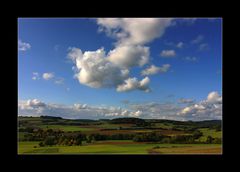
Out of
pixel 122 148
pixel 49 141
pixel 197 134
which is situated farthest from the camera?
pixel 197 134

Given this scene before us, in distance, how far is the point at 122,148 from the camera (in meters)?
2.44

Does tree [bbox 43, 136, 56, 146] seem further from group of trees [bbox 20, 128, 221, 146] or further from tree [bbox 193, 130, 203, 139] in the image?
tree [bbox 193, 130, 203, 139]

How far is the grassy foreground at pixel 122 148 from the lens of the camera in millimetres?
2218

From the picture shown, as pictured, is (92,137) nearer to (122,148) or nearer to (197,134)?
(122,148)

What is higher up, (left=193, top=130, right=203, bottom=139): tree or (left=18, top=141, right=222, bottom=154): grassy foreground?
(left=193, top=130, right=203, bottom=139): tree

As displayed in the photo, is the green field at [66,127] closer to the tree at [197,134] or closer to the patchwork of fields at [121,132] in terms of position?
the patchwork of fields at [121,132]

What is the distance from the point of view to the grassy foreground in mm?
2218

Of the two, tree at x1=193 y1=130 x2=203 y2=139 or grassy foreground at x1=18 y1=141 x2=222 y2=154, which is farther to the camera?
tree at x1=193 y1=130 x2=203 y2=139

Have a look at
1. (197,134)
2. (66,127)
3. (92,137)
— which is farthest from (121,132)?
(197,134)

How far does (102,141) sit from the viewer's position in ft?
8.82

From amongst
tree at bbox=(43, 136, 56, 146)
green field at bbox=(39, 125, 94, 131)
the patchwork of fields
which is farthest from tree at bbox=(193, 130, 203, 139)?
tree at bbox=(43, 136, 56, 146)
